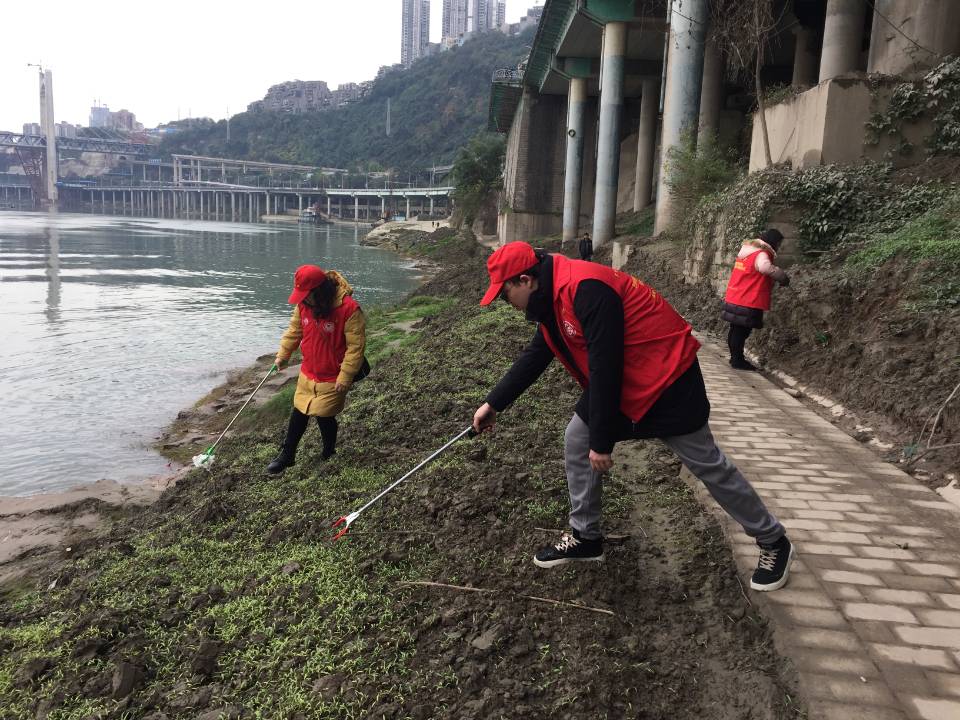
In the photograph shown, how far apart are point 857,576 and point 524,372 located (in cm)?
189

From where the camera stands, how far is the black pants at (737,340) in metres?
7.82

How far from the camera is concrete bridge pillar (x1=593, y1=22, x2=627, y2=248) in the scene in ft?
72.8

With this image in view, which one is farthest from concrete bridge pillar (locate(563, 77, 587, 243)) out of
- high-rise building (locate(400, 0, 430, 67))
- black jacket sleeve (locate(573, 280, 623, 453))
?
high-rise building (locate(400, 0, 430, 67))

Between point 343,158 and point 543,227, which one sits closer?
point 543,227

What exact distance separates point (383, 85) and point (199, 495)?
178m

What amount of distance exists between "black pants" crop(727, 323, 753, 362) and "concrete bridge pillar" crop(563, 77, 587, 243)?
22542 millimetres

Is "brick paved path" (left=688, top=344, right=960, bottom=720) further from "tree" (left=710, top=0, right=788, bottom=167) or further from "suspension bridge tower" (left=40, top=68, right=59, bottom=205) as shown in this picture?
"suspension bridge tower" (left=40, top=68, right=59, bottom=205)

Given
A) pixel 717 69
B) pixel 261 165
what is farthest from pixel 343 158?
pixel 717 69

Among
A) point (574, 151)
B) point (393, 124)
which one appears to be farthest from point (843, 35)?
point (393, 124)

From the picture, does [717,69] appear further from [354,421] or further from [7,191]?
[7,191]

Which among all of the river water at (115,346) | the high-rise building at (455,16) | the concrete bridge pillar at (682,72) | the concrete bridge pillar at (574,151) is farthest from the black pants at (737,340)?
the high-rise building at (455,16)

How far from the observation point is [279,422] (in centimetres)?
898

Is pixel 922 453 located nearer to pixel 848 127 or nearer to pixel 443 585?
pixel 443 585

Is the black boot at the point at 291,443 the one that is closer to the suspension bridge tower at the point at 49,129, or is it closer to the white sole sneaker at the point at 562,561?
the white sole sneaker at the point at 562,561
